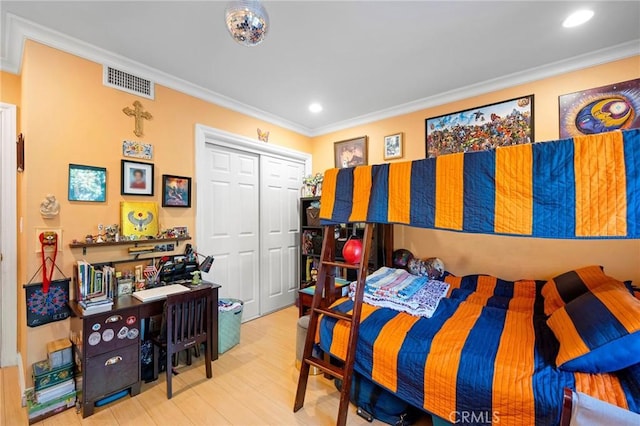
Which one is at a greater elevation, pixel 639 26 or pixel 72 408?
pixel 639 26

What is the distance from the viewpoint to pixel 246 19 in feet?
4.13

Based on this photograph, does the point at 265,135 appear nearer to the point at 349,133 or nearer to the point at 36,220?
the point at 349,133

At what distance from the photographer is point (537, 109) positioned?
2.54 meters

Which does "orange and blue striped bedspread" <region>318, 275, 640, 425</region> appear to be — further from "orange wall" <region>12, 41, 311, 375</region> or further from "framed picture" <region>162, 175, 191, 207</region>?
"orange wall" <region>12, 41, 311, 375</region>

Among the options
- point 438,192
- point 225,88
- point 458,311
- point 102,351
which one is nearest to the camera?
point 438,192

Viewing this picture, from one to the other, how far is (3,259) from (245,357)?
2.16m

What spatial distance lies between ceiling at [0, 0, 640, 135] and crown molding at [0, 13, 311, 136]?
45 mm

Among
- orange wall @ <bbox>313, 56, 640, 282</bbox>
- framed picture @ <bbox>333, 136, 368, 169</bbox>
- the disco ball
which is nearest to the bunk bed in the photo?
orange wall @ <bbox>313, 56, 640, 282</bbox>

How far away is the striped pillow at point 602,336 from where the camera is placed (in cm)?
119

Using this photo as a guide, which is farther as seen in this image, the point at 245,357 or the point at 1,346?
the point at 245,357

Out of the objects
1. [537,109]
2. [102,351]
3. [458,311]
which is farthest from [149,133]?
[537,109]

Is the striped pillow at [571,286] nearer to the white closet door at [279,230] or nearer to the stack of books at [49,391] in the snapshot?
the white closet door at [279,230]

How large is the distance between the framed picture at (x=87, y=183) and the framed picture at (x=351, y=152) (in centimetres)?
256

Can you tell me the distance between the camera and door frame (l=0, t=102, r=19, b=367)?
2.23 meters
